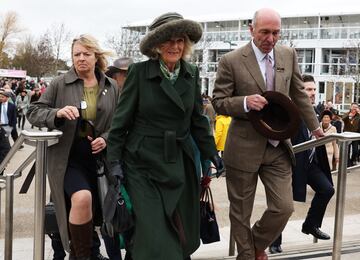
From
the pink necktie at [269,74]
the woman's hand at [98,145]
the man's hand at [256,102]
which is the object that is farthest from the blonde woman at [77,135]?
the pink necktie at [269,74]

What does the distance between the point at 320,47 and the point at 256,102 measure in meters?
51.4

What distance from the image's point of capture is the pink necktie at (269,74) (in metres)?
3.70

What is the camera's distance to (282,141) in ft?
12.2

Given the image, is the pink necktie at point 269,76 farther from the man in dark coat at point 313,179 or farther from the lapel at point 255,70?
the man in dark coat at point 313,179

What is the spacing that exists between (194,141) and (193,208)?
47 centimetres

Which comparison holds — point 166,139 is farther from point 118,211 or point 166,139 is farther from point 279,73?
point 279,73

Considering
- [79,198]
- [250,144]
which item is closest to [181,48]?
[250,144]

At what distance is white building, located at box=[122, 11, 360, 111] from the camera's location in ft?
151

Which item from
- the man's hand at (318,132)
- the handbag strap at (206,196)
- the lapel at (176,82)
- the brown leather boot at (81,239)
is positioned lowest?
the brown leather boot at (81,239)

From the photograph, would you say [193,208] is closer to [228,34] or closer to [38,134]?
[38,134]

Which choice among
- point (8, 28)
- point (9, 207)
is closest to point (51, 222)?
point (9, 207)

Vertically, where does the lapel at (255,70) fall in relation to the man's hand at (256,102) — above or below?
above

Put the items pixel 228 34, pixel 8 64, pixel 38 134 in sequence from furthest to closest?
1. pixel 8 64
2. pixel 228 34
3. pixel 38 134

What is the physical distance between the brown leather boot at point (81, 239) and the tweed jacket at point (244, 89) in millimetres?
1183
